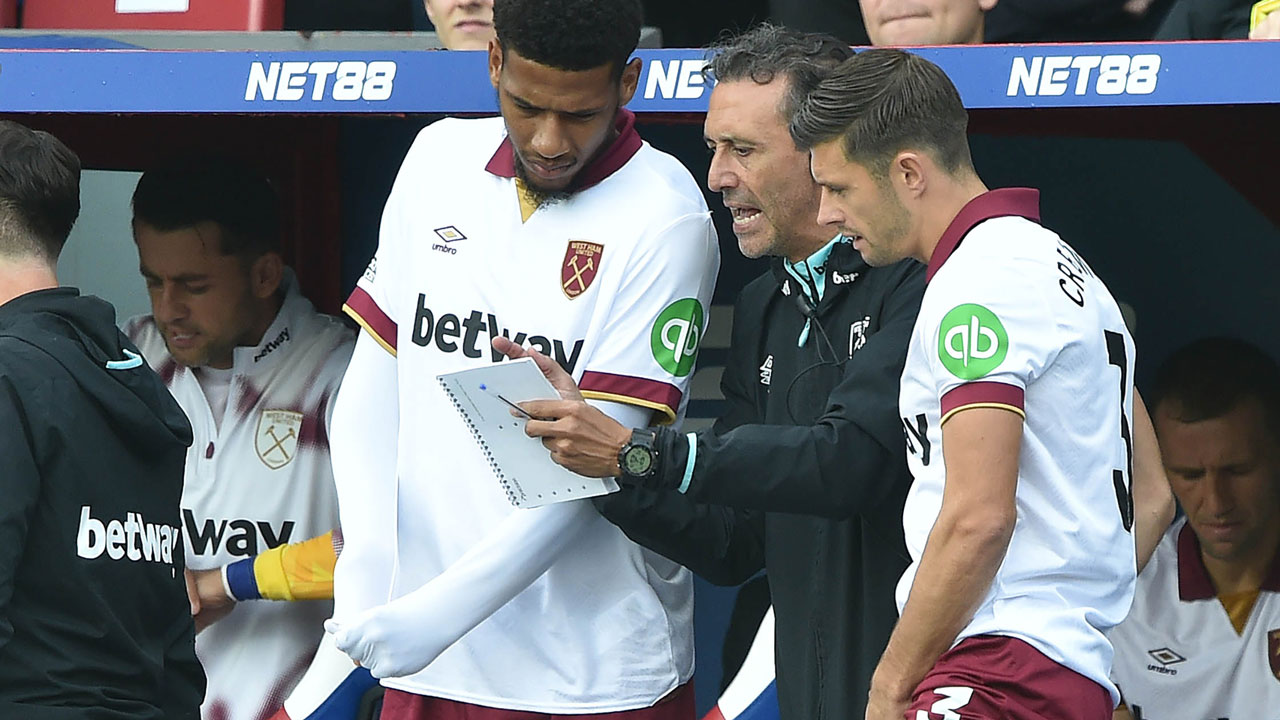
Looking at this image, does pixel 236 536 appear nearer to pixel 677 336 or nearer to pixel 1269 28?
pixel 677 336

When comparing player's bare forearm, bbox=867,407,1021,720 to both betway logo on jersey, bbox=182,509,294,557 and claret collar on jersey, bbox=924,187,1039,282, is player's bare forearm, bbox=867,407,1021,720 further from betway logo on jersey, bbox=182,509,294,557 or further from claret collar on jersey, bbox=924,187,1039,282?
betway logo on jersey, bbox=182,509,294,557

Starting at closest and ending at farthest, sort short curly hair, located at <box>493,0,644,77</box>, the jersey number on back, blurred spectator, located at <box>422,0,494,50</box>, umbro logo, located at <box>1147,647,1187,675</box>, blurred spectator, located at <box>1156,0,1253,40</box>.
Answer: the jersey number on back → short curly hair, located at <box>493,0,644,77</box> → blurred spectator, located at <box>1156,0,1253,40</box> → blurred spectator, located at <box>422,0,494,50</box> → umbro logo, located at <box>1147,647,1187,675</box>

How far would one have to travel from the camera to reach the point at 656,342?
9.29ft

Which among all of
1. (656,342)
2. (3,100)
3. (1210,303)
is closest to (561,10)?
(656,342)

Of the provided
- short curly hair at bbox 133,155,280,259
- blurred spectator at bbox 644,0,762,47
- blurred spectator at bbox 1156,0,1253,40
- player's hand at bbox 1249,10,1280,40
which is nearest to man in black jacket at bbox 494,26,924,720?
player's hand at bbox 1249,10,1280,40

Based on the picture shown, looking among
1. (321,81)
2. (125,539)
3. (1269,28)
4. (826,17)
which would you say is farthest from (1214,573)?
(125,539)

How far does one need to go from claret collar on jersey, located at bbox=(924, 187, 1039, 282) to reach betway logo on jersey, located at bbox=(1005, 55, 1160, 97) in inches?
22.2

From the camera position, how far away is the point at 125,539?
2.68 metres

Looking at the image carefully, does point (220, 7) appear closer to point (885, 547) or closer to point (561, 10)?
point (561, 10)

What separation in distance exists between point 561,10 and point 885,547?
97 centimetres

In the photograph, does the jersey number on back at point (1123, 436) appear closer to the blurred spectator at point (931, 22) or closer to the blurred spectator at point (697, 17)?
the blurred spectator at point (931, 22)

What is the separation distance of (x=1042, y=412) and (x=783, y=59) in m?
0.86

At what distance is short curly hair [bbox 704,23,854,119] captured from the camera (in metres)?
2.84

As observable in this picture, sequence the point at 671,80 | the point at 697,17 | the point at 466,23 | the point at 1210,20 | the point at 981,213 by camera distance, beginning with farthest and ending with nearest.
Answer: the point at 697,17 < the point at 466,23 < the point at 1210,20 < the point at 671,80 < the point at 981,213
